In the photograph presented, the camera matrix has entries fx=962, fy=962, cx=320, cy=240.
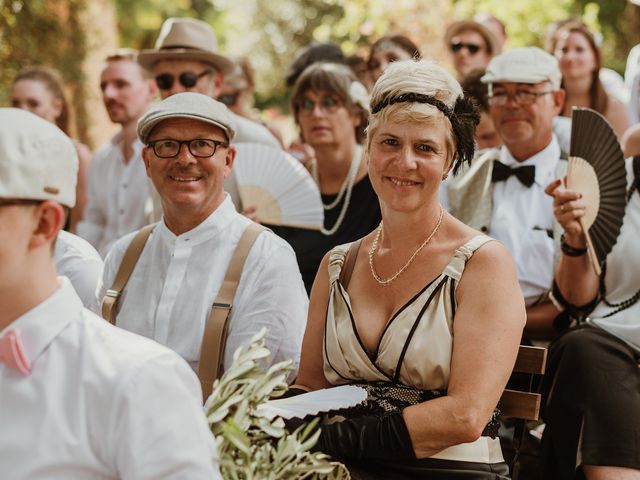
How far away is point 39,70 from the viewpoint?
23.3 feet

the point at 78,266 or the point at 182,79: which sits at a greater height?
the point at 182,79

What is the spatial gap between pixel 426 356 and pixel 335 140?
2.66m

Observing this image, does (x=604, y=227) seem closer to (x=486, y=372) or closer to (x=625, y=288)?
(x=625, y=288)

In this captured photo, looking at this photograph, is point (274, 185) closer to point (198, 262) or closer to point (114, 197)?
point (198, 262)

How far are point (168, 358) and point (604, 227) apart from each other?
275 cm

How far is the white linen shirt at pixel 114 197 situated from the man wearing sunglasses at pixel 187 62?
66cm

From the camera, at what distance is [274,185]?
4953mm

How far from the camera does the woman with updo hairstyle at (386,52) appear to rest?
6602 mm

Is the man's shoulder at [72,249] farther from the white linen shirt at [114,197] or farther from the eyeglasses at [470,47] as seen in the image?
the eyeglasses at [470,47]

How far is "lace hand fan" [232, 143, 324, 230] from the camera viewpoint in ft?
16.1

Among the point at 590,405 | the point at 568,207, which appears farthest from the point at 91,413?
the point at 568,207

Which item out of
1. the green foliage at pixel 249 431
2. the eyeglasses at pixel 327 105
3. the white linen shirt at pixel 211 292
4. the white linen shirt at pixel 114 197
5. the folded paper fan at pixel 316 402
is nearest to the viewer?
the green foliage at pixel 249 431

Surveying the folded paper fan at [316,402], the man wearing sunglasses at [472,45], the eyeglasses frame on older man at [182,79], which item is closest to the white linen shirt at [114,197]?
the eyeglasses frame on older man at [182,79]

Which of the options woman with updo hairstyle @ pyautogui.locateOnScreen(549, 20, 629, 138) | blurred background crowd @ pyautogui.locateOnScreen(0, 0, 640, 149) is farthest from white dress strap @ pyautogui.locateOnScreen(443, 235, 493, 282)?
blurred background crowd @ pyautogui.locateOnScreen(0, 0, 640, 149)
